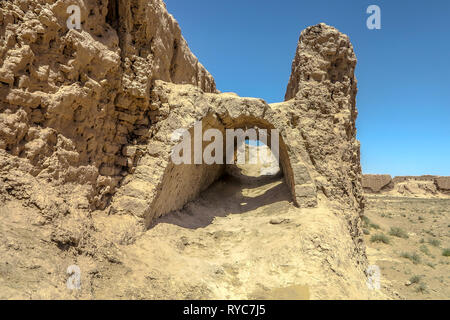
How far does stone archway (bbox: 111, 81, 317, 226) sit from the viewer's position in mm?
5094

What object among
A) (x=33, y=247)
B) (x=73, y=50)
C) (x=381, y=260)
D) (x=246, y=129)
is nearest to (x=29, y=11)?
(x=73, y=50)

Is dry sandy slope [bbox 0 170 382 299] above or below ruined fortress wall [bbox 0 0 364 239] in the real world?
below

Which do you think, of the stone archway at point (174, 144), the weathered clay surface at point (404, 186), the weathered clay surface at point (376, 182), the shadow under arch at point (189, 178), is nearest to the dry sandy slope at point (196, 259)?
the shadow under arch at point (189, 178)

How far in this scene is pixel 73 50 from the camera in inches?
164

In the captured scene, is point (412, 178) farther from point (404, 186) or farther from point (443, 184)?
point (443, 184)

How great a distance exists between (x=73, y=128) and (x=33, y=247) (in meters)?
2.00

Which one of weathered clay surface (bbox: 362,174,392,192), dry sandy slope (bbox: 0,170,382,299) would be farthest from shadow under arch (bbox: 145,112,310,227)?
weathered clay surface (bbox: 362,174,392,192)

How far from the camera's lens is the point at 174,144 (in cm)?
548

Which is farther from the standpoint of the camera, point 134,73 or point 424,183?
point 424,183

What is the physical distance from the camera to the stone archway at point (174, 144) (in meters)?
Answer: 5.09

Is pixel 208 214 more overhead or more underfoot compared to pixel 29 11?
more underfoot

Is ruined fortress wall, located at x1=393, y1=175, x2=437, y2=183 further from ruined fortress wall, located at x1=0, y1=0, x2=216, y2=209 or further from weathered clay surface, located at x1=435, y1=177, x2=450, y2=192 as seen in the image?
ruined fortress wall, located at x1=0, y1=0, x2=216, y2=209
